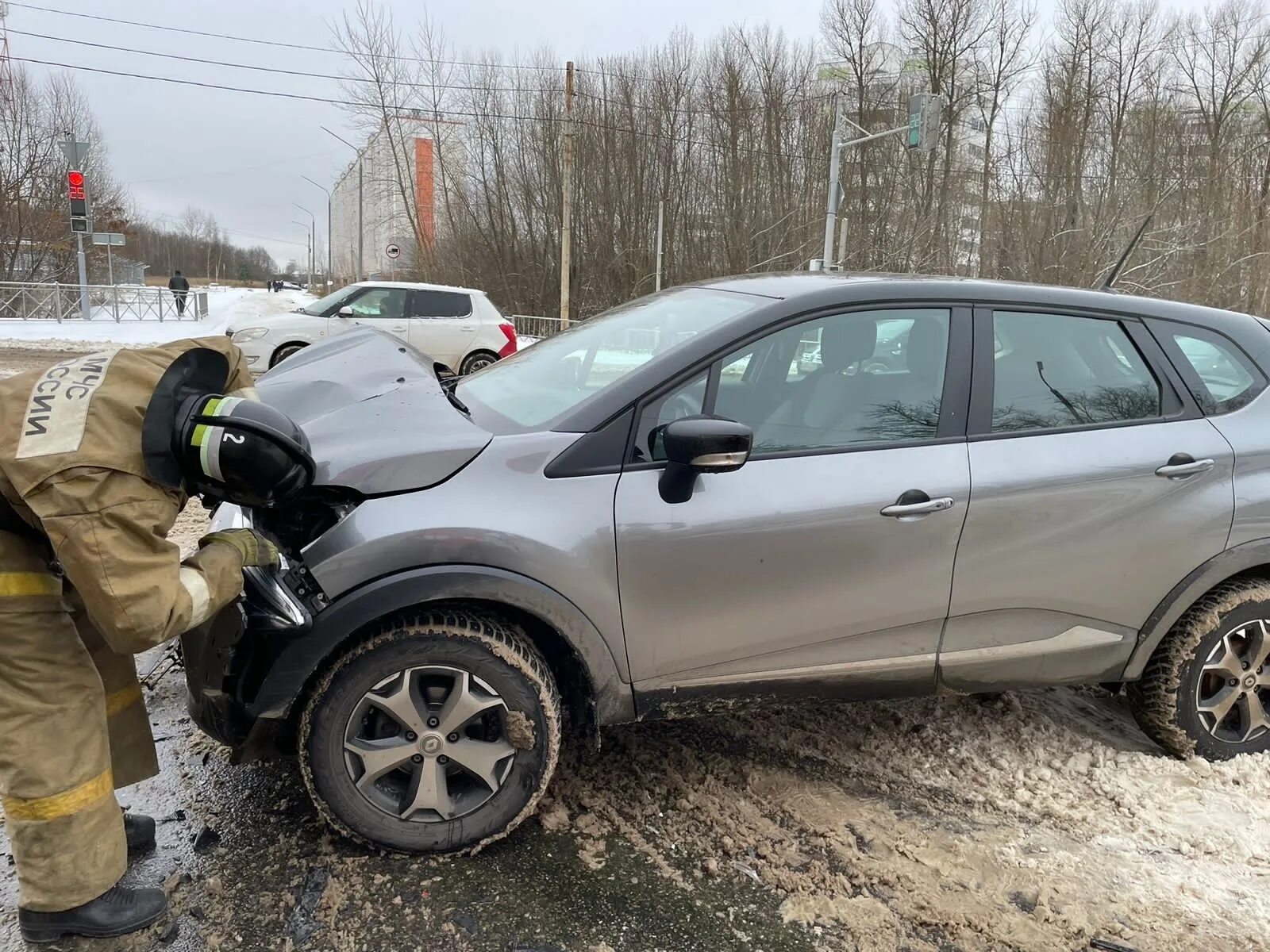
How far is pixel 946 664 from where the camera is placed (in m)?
2.79

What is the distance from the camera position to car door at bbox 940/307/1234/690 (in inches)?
108

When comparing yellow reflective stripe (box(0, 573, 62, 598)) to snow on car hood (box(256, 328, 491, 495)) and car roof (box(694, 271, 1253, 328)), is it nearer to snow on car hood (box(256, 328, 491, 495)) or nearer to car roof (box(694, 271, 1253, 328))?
snow on car hood (box(256, 328, 491, 495))

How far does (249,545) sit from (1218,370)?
331cm

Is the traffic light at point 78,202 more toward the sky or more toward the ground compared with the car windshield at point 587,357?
more toward the sky

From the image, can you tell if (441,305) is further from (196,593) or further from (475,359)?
(196,593)

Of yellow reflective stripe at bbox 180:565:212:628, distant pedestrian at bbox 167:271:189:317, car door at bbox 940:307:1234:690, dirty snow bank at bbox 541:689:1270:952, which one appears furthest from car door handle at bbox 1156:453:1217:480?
distant pedestrian at bbox 167:271:189:317

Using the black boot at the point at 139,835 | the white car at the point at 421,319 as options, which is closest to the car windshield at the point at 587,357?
the black boot at the point at 139,835

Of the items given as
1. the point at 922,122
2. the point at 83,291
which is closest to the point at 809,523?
the point at 922,122

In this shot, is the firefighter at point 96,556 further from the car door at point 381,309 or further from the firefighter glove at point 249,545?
the car door at point 381,309

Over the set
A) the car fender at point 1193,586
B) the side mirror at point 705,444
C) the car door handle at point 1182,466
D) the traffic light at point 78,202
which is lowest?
the car fender at point 1193,586

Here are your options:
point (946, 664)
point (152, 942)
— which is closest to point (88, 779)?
point (152, 942)

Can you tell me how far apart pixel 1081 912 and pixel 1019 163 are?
33.8 meters

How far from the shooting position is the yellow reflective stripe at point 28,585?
1932 millimetres

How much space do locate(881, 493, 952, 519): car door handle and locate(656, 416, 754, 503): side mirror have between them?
515 millimetres
